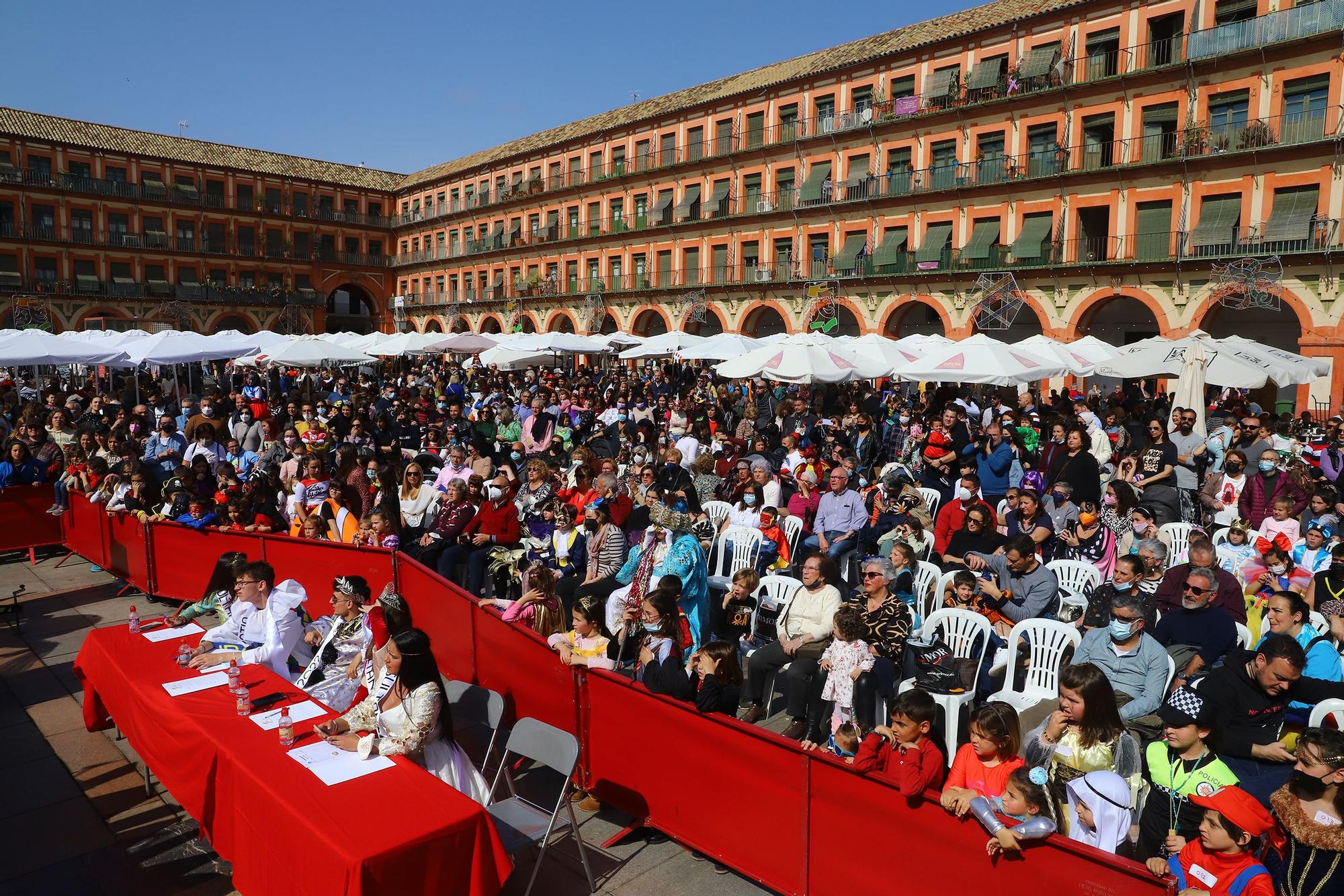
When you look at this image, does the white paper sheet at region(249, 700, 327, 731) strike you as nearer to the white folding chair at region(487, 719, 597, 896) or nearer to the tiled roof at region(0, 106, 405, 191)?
the white folding chair at region(487, 719, 597, 896)

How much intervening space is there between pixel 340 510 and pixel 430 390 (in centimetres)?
1487

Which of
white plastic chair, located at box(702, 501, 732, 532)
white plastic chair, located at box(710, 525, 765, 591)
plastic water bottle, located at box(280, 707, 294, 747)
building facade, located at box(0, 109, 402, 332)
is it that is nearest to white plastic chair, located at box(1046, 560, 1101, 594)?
white plastic chair, located at box(710, 525, 765, 591)

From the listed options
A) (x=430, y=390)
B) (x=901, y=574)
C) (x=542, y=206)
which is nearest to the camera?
(x=901, y=574)

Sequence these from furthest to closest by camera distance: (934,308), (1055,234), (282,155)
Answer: (282,155)
(934,308)
(1055,234)

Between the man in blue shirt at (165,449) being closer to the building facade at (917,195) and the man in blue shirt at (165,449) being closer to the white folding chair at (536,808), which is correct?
the white folding chair at (536,808)

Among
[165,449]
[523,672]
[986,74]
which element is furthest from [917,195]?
[523,672]

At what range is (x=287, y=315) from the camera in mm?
48438

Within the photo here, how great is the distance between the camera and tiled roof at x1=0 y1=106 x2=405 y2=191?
4475 centimetres

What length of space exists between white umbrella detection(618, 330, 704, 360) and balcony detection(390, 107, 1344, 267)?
12.5 m

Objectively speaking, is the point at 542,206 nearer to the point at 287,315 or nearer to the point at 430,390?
the point at 287,315

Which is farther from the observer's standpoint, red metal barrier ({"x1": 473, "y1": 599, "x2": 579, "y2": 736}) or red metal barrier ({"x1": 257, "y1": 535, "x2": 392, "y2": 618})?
red metal barrier ({"x1": 257, "y1": 535, "x2": 392, "y2": 618})

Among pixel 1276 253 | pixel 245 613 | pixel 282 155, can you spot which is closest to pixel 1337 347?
pixel 1276 253

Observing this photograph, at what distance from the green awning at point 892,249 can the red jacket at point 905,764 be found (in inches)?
1097

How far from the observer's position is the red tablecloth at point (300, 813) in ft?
11.8
